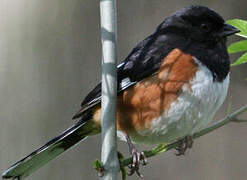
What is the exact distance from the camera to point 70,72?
3.68 meters

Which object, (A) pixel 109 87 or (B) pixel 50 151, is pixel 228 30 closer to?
(B) pixel 50 151

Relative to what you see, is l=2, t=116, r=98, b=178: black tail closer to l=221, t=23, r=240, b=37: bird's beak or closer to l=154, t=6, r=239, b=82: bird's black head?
l=154, t=6, r=239, b=82: bird's black head

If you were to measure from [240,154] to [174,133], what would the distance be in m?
1.28

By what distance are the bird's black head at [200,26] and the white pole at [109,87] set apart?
42.7 inches

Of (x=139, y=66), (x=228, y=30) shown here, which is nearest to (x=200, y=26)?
(x=228, y=30)

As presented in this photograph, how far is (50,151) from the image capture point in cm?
220

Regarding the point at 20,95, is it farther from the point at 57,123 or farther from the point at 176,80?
the point at 176,80

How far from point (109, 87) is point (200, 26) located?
1193 millimetres

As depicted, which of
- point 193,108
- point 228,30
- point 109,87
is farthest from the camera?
point 228,30

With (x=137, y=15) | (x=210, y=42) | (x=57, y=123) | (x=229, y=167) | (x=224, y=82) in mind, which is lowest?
(x=229, y=167)

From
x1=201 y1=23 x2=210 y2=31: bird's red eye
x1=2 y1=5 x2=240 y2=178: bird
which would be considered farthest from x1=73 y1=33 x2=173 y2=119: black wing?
x1=201 y1=23 x2=210 y2=31: bird's red eye

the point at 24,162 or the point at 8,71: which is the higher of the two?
the point at 8,71

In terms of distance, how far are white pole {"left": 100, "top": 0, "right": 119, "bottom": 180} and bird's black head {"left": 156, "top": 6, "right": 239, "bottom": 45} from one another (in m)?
1.08

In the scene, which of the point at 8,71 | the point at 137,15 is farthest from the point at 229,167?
the point at 8,71
